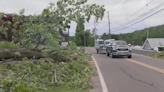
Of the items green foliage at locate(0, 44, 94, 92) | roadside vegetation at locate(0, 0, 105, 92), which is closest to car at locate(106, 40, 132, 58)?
roadside vegetation at locate(0, 0, 105, 92)

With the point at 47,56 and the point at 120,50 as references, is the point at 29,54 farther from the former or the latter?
the point at 120,50

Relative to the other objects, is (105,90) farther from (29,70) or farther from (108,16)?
(108,16)

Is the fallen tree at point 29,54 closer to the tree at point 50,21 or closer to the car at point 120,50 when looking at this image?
the tree at point 50,21

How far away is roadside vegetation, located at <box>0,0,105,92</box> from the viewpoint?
8.43m

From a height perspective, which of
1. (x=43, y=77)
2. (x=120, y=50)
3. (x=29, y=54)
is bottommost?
(x=43, y=77)

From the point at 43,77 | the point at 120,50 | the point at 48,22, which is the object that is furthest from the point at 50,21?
the point at 120,50

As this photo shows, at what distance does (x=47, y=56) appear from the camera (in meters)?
12.6

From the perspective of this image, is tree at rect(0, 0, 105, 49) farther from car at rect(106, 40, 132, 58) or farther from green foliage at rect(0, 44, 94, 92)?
car at rect(106, 40, 132, 58)

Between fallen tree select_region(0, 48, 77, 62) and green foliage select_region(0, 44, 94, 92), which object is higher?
fallen tree select_region(0, 48, 77, 62)

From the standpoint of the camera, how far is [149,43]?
6319cm

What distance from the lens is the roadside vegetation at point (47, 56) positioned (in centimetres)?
843

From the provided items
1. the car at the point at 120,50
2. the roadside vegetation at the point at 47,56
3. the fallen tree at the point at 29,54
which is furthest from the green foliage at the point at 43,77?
the car at the point at 120,50

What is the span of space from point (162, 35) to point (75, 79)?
2992 inches

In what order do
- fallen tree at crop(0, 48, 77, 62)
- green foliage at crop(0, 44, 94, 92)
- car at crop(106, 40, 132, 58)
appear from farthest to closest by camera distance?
car at crop(106, 40, 132, 58)
fallen tree at crop(0, 48, 77, 62)
green foliage at crop(0, 44, 94, 92)
